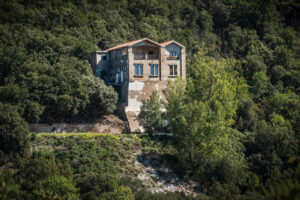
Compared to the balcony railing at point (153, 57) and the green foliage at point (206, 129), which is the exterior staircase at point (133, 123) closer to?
the green foliage at point (206, 129)

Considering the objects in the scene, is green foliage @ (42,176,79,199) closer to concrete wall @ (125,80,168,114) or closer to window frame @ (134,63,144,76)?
concrete wall @ (125,80,168,114)

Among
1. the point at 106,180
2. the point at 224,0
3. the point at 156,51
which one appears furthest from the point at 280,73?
the point at 106,180

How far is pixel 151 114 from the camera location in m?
51.6

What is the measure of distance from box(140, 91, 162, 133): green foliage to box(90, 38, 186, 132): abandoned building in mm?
2422

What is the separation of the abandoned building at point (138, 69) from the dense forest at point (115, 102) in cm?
271

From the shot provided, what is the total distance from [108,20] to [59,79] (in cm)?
2941

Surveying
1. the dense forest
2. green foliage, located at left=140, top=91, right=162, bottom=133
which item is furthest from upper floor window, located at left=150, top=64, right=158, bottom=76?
green foliage, located at left=140, top=91, right=162, bottom=133

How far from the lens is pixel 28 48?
61.9 metres

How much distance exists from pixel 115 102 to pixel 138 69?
255 inches

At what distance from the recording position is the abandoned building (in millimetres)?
56062

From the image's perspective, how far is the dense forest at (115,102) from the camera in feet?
129

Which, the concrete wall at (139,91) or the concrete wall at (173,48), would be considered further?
the concrete wall at (173,48)

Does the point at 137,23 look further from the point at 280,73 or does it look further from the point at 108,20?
the point at 280,73

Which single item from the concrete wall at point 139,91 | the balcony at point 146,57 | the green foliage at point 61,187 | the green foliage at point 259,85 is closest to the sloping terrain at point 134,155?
the green foliage at point 61,187
